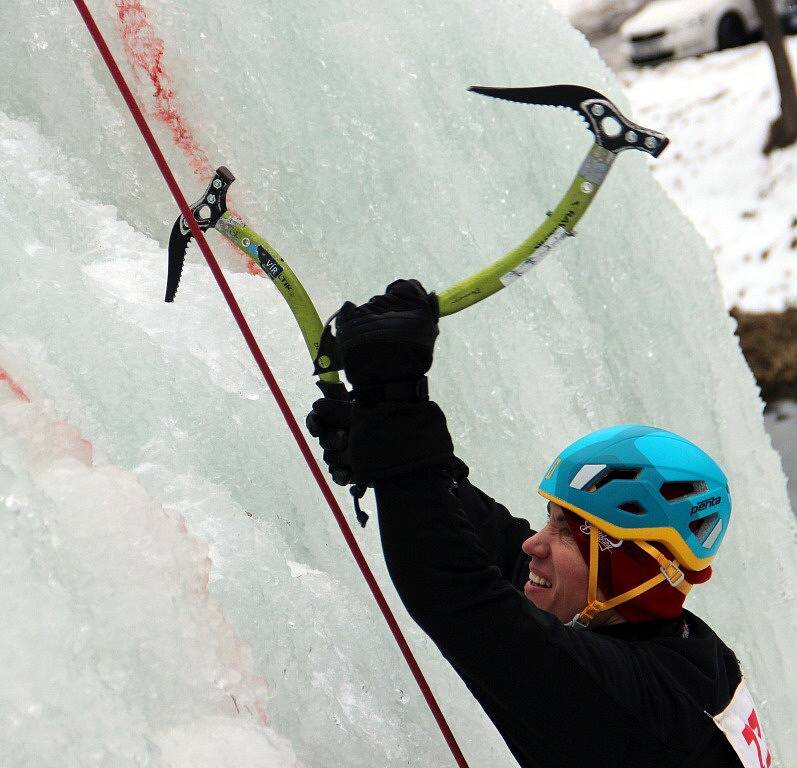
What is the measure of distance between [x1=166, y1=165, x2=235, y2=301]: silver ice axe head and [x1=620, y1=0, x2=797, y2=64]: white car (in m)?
11.9

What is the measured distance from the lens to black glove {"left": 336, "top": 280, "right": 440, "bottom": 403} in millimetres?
1283

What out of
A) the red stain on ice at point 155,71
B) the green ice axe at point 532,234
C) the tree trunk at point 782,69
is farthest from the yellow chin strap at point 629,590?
the tree trunk at point 782,69

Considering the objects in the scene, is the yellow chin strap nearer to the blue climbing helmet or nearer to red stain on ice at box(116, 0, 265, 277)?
the blue climbing helmet

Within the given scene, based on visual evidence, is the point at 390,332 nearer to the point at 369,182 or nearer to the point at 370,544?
the point at 370,544

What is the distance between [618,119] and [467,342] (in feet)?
4.47

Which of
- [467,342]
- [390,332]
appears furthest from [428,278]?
[390,332]

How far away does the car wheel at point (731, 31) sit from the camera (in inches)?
500

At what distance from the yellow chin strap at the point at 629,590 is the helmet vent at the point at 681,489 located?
0.07 meters

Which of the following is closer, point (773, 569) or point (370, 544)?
point (370, 544)

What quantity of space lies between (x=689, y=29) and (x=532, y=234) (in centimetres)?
1244

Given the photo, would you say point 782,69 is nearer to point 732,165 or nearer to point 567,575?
point 732,165

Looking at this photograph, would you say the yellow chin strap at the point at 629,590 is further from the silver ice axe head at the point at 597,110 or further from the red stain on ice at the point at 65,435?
the red stain on ice at the point at 65,435

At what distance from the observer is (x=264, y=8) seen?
110 inches

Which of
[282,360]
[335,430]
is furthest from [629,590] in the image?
[282,360]
